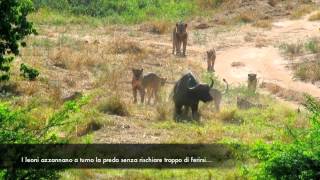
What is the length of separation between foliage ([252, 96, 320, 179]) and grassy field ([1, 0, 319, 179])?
430 mm

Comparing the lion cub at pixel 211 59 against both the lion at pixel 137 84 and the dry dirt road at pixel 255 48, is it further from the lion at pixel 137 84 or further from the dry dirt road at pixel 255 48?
the lion at pixel 137 84

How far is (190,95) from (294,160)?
815 cm

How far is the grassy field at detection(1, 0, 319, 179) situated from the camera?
1330 cm

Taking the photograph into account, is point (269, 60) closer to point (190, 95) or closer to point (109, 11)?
point (190, 95)

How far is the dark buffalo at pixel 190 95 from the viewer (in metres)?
16.0

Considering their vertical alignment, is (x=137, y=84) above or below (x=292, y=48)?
below

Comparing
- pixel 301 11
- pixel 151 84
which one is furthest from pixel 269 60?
pixel 301 11

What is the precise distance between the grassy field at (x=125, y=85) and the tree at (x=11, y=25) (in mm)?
1630

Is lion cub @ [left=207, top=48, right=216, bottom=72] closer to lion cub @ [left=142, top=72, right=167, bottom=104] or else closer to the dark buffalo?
lion cub @ [left=142, top=72, right=167, bottom=104]

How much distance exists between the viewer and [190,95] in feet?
52.7

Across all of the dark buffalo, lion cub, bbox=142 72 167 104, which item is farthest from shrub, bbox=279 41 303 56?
the dark buffalo

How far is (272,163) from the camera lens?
8.11m

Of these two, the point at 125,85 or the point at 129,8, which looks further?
the point at 129,8

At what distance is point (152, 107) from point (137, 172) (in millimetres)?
5514
